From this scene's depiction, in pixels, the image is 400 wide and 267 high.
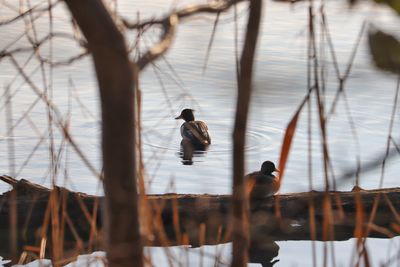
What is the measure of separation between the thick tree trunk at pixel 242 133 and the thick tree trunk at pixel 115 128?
0.45 feet

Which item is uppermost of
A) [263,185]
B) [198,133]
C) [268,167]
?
[198,133]

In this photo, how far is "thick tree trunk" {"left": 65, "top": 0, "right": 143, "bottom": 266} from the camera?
1166 mm

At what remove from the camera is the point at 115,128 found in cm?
122

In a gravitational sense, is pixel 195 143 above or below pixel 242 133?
above

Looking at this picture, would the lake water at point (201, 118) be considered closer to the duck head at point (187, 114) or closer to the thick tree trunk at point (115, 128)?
the duck head at point (187, 114)

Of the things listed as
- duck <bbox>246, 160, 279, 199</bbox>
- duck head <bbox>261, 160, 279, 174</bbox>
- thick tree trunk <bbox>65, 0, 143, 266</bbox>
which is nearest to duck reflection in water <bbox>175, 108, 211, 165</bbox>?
duck head <bbox>261, 160, 279, 174</bbox>

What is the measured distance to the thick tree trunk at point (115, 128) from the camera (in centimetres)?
117

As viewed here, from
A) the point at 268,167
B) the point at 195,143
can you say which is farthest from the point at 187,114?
the point at 268,167

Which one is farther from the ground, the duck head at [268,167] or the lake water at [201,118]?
the lake water at [201,118]

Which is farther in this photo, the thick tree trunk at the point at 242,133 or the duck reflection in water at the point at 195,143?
the duck reflection in water at the point at 195,143

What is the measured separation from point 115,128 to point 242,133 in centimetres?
18

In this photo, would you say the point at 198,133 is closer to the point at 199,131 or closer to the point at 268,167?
the point at 199,131

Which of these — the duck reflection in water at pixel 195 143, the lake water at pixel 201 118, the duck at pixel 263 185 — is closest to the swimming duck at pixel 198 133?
the duck reflection in water at pixel 195 143

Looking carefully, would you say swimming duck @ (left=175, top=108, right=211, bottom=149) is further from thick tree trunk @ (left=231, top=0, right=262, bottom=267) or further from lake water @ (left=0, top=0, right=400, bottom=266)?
thick tree trunk @ (left=231, top=0, right=262, bottom=267)
